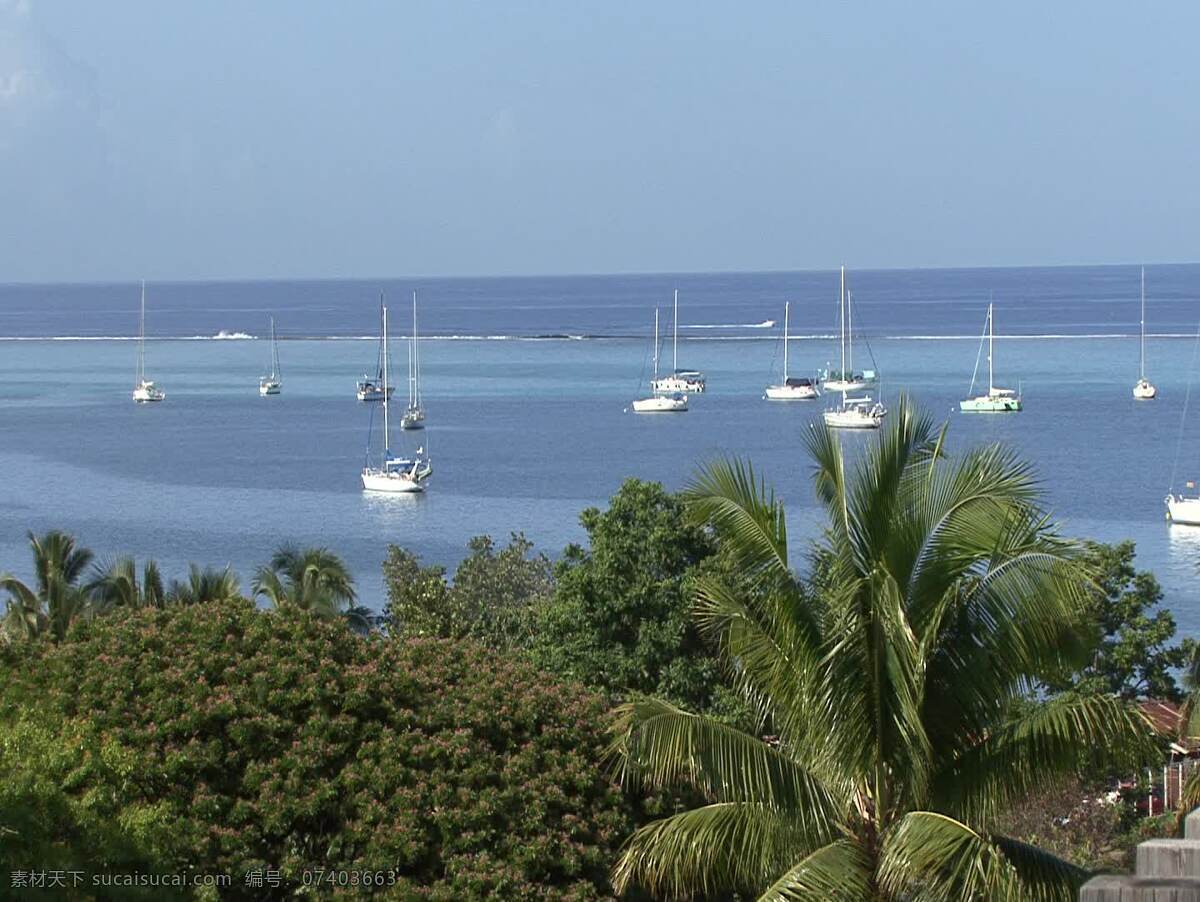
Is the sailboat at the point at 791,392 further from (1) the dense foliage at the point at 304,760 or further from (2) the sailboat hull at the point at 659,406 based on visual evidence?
(1) the dense foliage at the point at 304,760

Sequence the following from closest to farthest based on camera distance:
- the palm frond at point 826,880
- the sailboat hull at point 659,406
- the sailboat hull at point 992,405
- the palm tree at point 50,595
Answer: the palm frond at point 826,880 → the palm tree at point 50,595 → the sailboat hull at point 992,405 → the sailboat hull at point 659,406

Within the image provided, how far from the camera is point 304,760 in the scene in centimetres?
1227

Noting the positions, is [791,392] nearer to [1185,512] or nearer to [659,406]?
Answer: [659,406]

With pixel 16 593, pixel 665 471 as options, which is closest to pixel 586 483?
pixel 665 471

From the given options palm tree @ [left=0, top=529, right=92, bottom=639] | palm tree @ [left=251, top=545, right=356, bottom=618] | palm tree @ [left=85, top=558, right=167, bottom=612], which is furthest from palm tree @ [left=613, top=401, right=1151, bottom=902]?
palm tree @ [left=85, top=558, right=167, bottom=612]

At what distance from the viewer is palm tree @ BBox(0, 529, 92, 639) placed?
25.0m

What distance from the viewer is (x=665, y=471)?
254ft

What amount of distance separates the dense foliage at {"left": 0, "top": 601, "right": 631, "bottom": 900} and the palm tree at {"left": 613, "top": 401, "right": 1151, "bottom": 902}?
1.67m

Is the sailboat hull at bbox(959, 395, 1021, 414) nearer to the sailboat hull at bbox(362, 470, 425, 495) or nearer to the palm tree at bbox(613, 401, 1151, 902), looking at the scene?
the sailboat hull at bbox(362, 470, 425, 495)

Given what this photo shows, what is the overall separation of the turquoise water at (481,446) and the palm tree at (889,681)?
3467cm

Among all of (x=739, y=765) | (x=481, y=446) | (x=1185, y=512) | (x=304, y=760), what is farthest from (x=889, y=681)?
(x=481, y=446)

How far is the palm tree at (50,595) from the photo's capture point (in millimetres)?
25031

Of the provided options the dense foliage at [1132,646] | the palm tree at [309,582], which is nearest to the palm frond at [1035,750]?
the dense foliage at [1132,646]

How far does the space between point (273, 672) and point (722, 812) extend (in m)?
3.87
